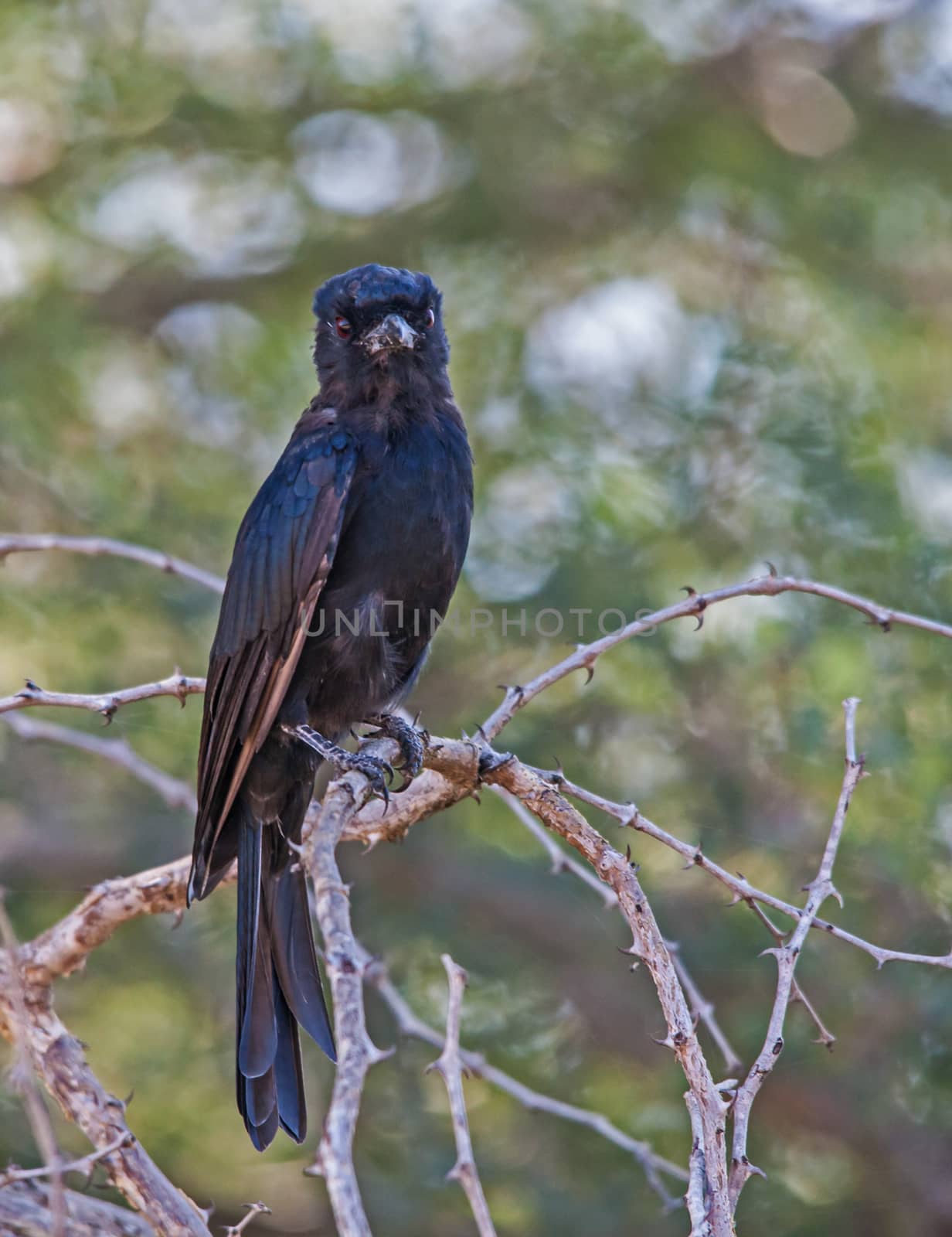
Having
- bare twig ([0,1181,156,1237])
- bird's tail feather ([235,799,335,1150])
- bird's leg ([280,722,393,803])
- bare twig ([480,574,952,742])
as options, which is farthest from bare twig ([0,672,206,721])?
bare twig ([0,1181,156,1237])

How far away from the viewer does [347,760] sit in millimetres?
3611

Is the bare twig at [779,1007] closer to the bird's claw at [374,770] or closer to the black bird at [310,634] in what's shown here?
the bird's claw at [374,770]

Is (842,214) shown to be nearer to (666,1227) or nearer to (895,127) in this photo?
(895,127)

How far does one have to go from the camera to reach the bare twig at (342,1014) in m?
1.87

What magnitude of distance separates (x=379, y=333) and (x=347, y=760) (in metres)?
1.27

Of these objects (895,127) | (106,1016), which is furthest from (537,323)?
(106,1016)

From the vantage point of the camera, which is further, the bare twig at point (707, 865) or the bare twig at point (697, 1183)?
the bare twig at point (707, 865)

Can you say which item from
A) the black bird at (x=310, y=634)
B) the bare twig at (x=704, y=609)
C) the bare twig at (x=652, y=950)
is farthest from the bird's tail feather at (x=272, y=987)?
the bare twig at (x=704, y=609)

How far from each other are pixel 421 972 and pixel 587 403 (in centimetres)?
250

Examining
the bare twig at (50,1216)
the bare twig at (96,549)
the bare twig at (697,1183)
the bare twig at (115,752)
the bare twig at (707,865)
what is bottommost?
the bare twig at (697,1183)

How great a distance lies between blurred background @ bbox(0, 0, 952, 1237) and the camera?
5125mm

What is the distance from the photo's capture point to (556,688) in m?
5.77

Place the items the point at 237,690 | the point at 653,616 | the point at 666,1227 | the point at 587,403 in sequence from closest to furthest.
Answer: the point at 653,616 < the point at 237,690 < the point at 666,1227 < the point at 587,403

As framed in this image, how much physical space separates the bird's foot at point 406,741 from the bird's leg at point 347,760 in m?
0.05
